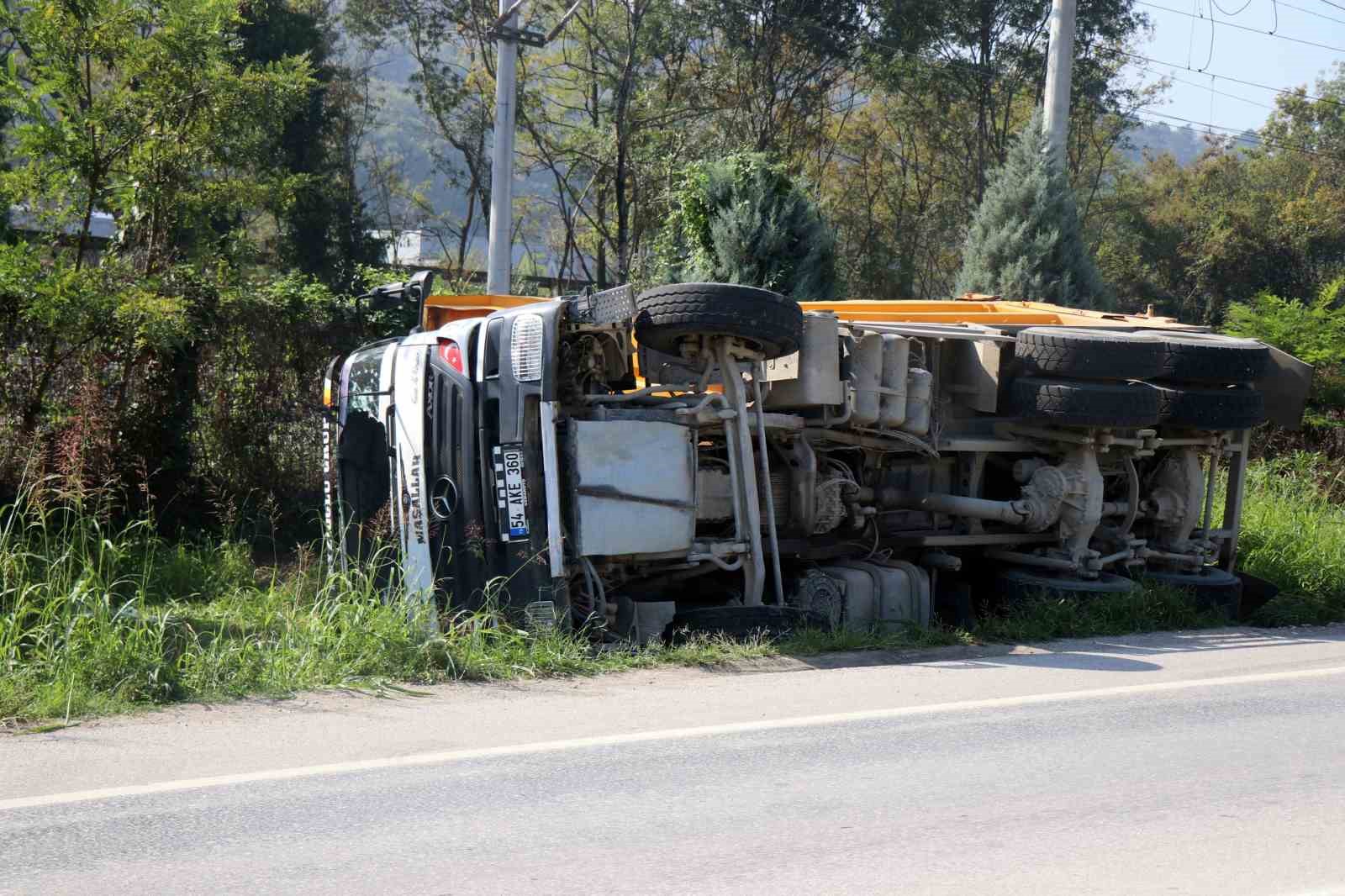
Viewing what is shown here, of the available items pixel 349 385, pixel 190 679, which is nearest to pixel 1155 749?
pixel 190 679

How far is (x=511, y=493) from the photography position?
700cm

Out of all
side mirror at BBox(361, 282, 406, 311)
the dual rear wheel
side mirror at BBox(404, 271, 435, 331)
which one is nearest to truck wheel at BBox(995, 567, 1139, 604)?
the dual rear wheel

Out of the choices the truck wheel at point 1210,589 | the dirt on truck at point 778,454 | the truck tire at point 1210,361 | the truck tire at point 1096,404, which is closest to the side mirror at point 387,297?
the dirt on truck at point 778,454

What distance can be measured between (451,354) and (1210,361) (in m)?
4.78

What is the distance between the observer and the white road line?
4.51 meters

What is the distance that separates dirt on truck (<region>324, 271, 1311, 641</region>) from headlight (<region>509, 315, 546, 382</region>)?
11mm

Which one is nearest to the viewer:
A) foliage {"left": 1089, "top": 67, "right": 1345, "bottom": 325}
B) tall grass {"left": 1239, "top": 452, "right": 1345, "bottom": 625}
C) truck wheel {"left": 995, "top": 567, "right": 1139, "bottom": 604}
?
truck wheel {"left": 995, "top": 567, "right": 1139, "bottom": 604}

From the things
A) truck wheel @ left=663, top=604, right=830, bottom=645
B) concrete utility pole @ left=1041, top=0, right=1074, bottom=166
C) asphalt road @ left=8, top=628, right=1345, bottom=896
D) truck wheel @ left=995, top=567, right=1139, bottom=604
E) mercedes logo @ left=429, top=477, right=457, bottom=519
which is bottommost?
truck wheel @ left=995, top=567, right=1139, bottom=604

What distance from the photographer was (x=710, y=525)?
797cm

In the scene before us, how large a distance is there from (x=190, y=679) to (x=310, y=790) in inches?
67.7

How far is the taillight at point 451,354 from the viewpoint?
727 cm

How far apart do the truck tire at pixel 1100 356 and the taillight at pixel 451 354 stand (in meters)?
3.63

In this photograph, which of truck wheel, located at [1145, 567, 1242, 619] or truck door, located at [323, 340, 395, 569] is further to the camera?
truck wheel, located at [1145, 567, 1242, 619]

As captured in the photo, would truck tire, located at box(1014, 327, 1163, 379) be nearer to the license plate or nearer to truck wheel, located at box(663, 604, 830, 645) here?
truck wheel, located at box(663, 604, 830, 645)
